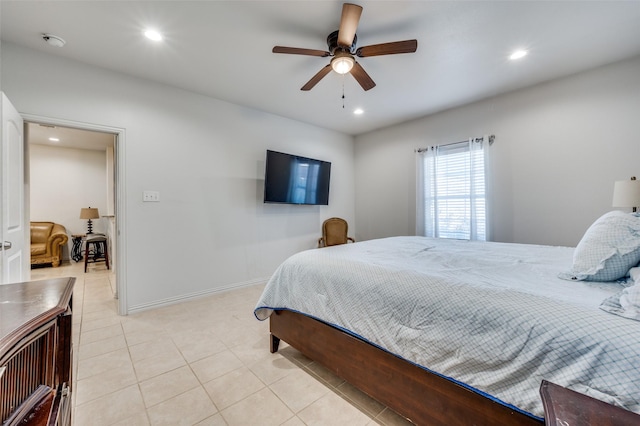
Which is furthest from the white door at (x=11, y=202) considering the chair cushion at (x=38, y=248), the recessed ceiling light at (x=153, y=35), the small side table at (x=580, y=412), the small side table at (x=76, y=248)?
the small side table at (x=76, y=248)

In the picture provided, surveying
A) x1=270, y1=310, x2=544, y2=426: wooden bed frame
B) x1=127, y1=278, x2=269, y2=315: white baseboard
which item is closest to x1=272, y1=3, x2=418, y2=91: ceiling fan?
x1=270, y1=310, x2=544, y2=426: wooden bed frame

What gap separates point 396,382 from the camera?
50.5 inches

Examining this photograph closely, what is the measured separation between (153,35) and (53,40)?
0.83 metres

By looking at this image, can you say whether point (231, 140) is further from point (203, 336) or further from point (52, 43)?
point (203, 336)

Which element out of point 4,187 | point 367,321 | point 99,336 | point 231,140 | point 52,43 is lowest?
point 99,336

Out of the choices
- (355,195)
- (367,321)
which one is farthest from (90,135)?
(367,321)

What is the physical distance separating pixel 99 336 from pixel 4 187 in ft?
4.58

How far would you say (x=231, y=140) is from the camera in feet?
11.5

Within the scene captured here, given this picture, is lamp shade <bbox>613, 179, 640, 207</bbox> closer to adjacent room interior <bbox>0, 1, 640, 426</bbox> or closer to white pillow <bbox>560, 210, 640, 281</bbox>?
adjacent room interior <bbox>0, 1, 640, 426</bbox>

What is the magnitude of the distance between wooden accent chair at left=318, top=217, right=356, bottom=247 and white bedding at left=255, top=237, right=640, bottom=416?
2514 millimetres

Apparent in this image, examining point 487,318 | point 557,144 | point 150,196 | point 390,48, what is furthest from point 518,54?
point 150,196

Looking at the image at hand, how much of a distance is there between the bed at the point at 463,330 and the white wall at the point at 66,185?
6.44 meters

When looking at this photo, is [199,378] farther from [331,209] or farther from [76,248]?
[76,248]

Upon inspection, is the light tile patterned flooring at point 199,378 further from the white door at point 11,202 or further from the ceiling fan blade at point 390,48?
the ceiling fan blade at point 390,48
